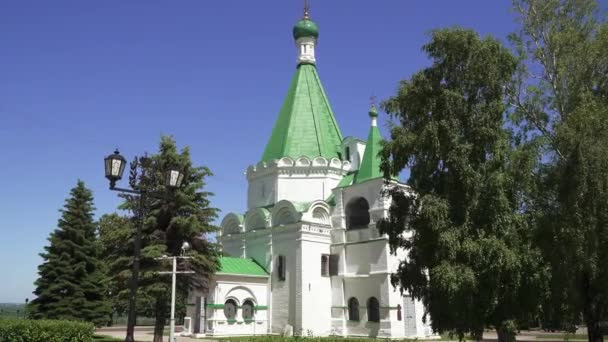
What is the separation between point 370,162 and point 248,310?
1087 cm

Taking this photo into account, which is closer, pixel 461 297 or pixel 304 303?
pixel 461 297

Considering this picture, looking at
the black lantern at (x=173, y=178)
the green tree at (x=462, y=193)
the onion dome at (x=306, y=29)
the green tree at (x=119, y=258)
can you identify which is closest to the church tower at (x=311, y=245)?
the onion dome at (x=306, y=29)

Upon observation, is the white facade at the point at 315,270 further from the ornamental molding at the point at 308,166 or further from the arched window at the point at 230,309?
the arched window at the point at 230,309

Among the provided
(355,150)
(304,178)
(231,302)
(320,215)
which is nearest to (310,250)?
(320,215)

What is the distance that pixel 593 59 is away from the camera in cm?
1656

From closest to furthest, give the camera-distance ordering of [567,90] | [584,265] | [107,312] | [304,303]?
[584,265] < [567,90] < [107,312] < [304,303]

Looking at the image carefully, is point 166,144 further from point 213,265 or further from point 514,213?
point 514,213

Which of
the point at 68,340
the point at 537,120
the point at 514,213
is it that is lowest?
the point at 68,340

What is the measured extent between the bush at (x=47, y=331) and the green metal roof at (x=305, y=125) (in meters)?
18.9

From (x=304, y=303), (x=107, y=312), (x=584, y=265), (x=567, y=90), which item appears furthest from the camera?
(x=304, y=303)

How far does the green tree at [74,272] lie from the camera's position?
2586 cm

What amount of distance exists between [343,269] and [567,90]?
16.9 meters

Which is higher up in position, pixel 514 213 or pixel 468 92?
pixel 468 92

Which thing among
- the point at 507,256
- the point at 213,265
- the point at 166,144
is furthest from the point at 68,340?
the point at 507,256
